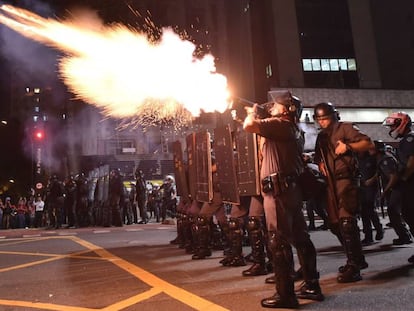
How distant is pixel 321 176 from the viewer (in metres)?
4.57

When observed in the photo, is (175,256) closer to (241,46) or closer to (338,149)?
(338,149)

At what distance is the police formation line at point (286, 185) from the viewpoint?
362cm

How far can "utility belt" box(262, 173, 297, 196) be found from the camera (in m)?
3.56

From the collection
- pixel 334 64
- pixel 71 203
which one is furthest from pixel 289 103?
pixel 334 64

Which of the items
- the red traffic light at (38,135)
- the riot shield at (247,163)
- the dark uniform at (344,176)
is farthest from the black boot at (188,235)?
the red traffic light at (38,135)

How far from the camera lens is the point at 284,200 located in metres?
3.61

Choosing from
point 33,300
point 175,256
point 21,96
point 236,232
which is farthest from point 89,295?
point 21,96

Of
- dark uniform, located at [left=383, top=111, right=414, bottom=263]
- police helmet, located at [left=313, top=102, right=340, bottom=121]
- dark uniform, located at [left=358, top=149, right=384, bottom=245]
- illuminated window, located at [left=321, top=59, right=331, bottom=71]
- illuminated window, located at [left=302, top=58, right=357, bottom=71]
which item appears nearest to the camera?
police helmet, located at [left=313, top=102, right=340, bottom=121]

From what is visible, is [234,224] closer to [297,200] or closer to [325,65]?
[297,200]

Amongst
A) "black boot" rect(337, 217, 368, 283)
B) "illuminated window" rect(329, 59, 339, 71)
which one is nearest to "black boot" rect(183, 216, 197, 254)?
"black boot" rect(337, 217, 368, 283)

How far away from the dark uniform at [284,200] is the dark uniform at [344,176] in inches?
29.5

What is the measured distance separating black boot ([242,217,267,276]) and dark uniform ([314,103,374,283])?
90 centimetres

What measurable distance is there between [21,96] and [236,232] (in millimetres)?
69923

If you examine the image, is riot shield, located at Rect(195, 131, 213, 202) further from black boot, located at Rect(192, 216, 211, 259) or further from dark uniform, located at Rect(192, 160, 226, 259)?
black boot, located at Rect(192, 216, 211, 259)
